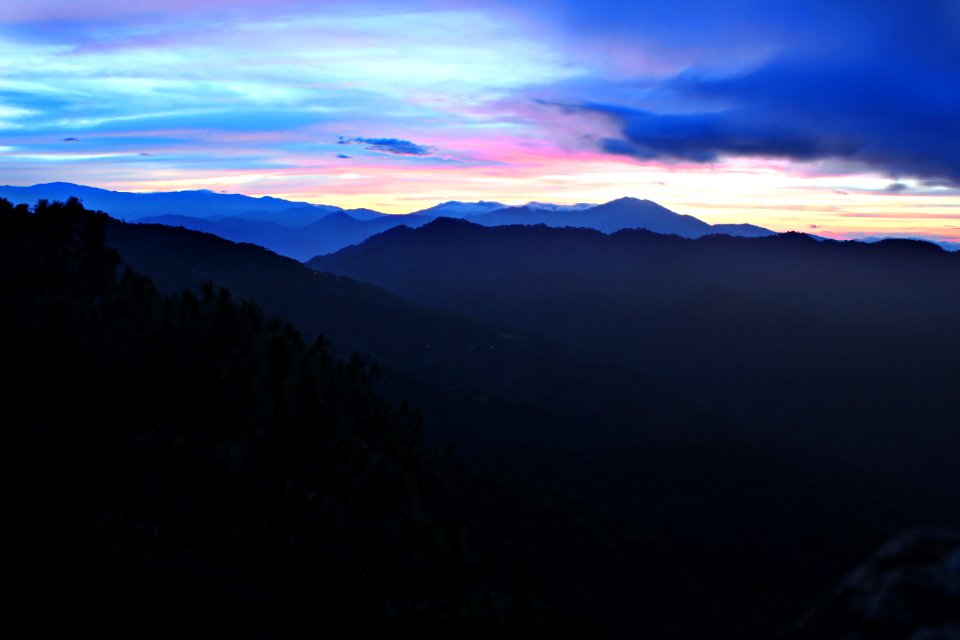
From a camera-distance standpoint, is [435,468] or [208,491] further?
[435,468]

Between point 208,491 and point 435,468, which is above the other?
point 208,491

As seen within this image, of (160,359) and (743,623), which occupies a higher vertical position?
(160,359)

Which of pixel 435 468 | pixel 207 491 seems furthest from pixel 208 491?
pixel 435 468

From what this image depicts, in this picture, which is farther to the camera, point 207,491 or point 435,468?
point 435,468

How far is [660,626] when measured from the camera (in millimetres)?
51625

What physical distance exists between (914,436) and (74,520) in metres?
166

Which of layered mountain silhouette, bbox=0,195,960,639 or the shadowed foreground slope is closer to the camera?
the shadowed foreground slope

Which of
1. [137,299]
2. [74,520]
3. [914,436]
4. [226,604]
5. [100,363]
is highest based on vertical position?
[137,299]

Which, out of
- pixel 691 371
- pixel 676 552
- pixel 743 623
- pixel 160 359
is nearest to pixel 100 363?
pixel 160 359

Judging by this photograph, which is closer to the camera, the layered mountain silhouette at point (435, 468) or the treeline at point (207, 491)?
the treeline at point (207, 491)

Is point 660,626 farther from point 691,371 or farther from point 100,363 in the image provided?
point 691,371

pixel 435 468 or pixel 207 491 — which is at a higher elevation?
pixel 207 491

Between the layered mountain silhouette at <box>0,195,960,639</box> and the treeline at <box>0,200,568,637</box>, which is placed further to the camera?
the layered mountain silhouette at <box>0,195,960,639</box>

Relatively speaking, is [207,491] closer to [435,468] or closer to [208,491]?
[208,491]
